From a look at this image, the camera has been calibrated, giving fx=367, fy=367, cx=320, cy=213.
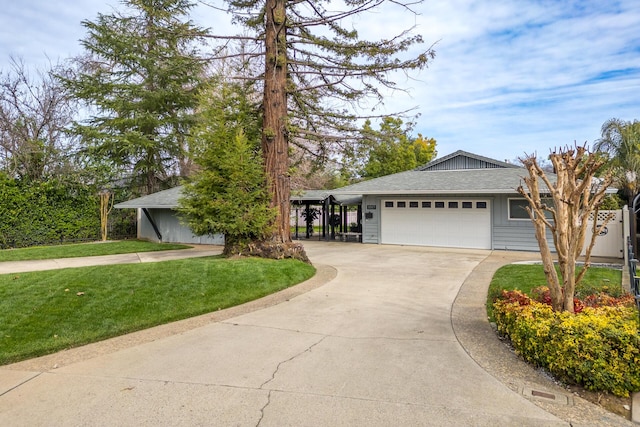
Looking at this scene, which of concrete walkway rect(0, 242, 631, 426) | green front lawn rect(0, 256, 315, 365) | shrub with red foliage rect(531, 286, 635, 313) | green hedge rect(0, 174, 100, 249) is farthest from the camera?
green hedge rect(0, 174, 100, 249)

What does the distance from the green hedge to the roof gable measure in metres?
16.5

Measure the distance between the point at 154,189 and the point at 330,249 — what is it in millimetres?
12635

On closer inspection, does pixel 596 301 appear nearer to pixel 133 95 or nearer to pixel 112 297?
pixel 112 297

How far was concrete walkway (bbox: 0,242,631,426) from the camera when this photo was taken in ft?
8.89

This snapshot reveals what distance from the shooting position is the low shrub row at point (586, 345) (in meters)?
3.00

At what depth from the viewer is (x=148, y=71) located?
1950cm

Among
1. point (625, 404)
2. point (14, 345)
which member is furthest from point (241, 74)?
point (625, 404)

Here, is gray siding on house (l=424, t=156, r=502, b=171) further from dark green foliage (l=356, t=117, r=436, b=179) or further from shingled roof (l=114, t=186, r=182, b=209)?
shingled roof (l=114, t=186, r=182, b=209)

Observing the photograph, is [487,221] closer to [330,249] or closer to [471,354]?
[330,249]

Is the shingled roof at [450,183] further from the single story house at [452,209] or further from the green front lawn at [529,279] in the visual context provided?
the green front lawn at [529,279]

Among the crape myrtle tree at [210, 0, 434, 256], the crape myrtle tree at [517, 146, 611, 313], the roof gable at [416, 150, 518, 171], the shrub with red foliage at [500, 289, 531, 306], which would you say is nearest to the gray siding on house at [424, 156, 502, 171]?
the roof gable at [416, 150, 518, 171]

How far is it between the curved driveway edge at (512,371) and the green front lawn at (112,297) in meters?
3.55

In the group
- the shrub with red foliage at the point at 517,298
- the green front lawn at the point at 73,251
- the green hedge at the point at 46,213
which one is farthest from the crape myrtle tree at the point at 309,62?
the green hedge at the point at 46,213

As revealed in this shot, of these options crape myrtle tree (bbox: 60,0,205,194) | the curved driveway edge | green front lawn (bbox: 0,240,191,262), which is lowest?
the curved driveway edge
